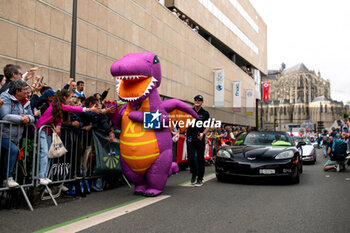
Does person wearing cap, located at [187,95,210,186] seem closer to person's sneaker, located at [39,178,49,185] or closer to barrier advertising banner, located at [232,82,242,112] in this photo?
person's sneaker, located at [39,178,49,185]

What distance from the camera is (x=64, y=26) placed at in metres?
12.7

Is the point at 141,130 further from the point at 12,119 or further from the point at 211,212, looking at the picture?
the point at 12,119

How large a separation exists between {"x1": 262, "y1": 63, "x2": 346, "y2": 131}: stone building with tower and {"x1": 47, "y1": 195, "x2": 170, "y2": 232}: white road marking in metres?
137

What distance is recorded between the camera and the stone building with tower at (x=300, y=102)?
13900 cm

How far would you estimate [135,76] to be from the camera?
19.5 feet

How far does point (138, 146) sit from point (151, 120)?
1.70ft

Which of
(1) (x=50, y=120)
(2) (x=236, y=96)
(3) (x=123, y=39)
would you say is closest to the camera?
(1) (x=50, y=120)

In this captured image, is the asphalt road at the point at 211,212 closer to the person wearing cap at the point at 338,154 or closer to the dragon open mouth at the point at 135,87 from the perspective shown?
the dragon open mouth at the point at 135,87

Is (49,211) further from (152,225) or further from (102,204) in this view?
(152,225)

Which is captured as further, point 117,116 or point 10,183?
point 117,116

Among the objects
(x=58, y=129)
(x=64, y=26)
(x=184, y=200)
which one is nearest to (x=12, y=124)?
(x=58, y=129)

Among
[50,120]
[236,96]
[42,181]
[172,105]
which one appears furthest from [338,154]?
[236,96]

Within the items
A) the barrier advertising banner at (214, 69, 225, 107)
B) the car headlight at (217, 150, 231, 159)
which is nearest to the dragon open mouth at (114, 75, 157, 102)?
the car headlight at (217, 150, 231, 159)

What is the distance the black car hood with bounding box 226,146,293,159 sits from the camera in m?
7.78
